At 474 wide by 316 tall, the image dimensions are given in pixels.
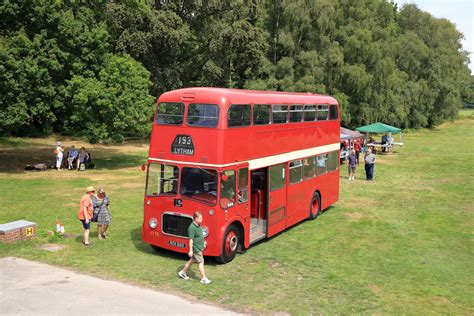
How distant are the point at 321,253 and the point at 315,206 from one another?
458 cm

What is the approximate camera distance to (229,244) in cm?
1241

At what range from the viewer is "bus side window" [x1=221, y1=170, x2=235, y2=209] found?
11.9 metres

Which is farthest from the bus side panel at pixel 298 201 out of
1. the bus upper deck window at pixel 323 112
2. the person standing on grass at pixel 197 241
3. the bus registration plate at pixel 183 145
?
the person standing on grass at pixel 197 241

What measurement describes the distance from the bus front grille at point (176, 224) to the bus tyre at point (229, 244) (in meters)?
1.01

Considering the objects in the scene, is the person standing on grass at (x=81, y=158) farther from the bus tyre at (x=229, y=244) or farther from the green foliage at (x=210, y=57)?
the bus tyre at (x=229, y=244)

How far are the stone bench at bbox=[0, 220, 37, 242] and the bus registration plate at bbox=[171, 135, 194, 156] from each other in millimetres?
5384

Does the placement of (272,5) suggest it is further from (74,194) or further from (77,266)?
(77,266)

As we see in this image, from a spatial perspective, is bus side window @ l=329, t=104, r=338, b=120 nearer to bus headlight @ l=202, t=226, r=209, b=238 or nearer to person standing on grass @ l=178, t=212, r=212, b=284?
bus headlight @ l=202, t=226, r=209, b=238

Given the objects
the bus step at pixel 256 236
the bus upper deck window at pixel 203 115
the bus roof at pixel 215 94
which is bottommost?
the bus step at pixel 256 236

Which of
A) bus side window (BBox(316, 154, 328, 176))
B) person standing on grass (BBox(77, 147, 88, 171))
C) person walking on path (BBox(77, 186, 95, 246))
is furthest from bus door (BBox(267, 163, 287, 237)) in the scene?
person standing on grass (BBox(77, 147, 88, 171))

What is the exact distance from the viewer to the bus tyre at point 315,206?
17641mm

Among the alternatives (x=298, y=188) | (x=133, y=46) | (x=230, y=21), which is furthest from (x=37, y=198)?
(x=230, y=21)

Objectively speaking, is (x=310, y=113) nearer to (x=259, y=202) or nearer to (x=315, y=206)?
(x=315, y=206)

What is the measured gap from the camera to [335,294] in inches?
419
